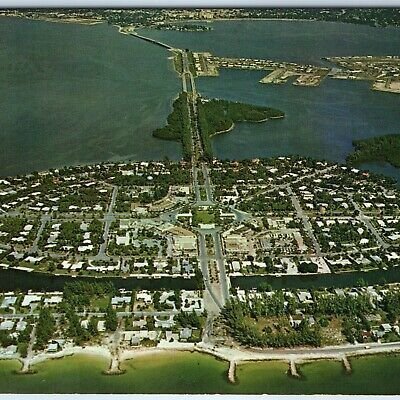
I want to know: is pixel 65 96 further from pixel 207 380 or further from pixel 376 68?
pixel 207 380

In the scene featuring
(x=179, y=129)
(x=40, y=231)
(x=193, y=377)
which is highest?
(x=179, y=129)

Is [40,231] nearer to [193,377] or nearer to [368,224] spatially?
[193,377]

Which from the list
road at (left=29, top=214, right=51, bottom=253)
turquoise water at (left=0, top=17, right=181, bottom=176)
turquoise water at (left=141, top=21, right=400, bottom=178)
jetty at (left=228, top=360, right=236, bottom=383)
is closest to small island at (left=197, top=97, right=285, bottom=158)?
turquoise water at (left=141, top=21, right=400, bottom=178)

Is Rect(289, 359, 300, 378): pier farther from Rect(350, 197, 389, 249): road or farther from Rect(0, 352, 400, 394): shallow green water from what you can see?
Rect(350, 197, 389, 249): road

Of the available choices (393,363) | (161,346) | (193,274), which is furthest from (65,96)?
(393,363)

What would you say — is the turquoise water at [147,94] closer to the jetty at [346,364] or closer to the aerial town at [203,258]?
the aerial town at [203,258]

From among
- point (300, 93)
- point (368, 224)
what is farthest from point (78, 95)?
point (368, 224)
